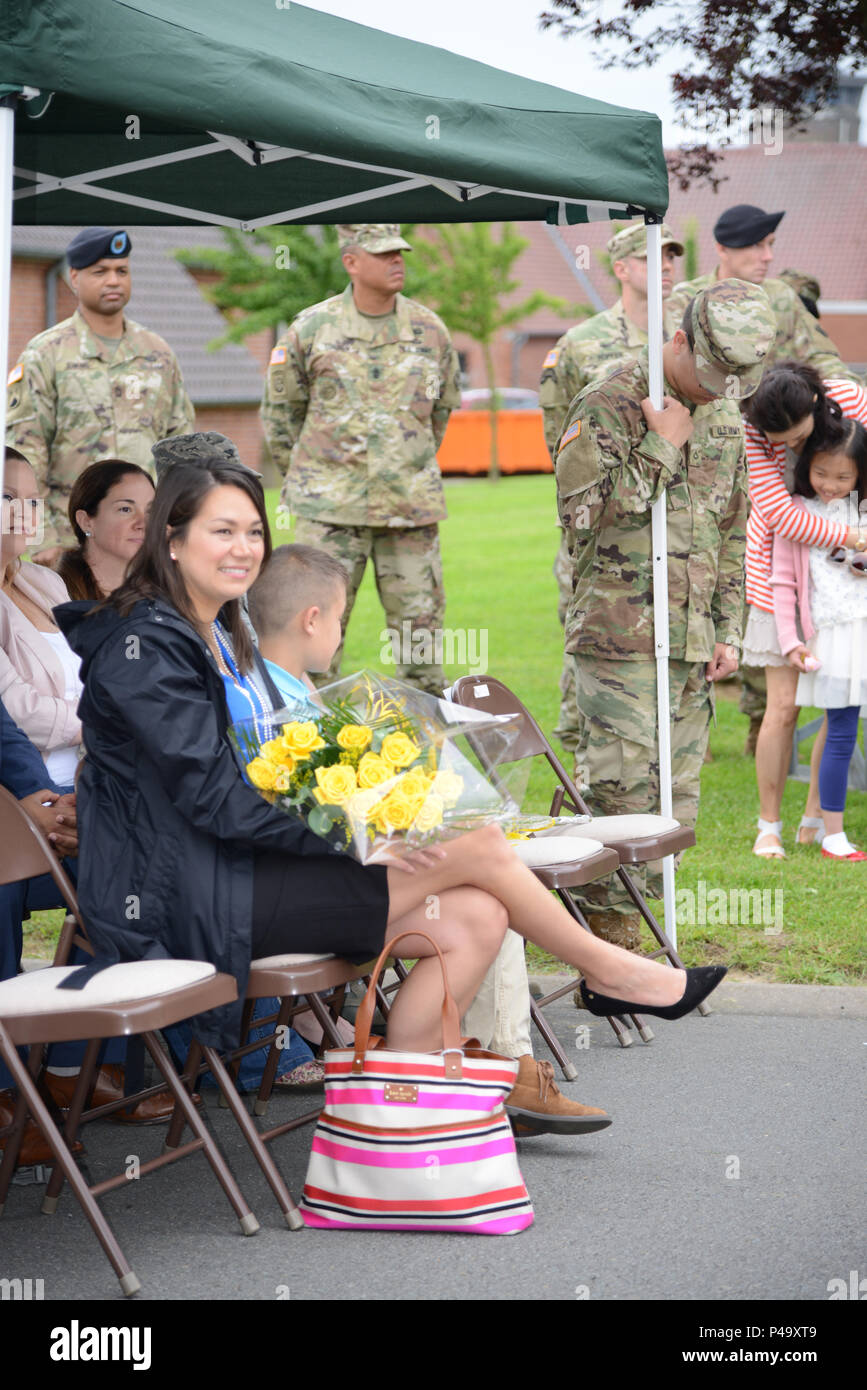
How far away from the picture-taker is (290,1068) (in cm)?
466

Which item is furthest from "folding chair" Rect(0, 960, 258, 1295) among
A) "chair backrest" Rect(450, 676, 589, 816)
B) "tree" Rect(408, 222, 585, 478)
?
"tree" Rect(408, 222, 585, 478)

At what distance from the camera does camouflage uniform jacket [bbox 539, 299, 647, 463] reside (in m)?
7.89

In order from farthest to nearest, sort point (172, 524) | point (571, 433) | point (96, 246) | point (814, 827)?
point (96, 246) < point (814, 827) < point (571, 433) < point (172, 524)

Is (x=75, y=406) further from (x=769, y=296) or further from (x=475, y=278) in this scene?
(x=475, y=278)

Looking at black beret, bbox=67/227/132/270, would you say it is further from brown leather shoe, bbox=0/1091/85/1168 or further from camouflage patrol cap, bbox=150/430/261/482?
brown leather shoe, bbox=0/1091/85/1168

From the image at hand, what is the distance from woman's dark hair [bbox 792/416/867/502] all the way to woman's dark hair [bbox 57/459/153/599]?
292 centimetres

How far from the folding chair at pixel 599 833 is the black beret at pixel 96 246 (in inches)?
123

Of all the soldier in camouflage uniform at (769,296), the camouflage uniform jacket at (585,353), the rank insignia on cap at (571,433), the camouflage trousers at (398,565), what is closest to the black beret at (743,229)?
the soldier in camouflage uniform at (769,296)

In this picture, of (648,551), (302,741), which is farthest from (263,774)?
(648,551)

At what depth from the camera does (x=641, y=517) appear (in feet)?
17.6

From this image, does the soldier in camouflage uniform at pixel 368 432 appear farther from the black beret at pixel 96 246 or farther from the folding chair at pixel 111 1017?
the folding chair at pixel 111 1017

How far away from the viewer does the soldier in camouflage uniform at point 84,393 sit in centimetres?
747

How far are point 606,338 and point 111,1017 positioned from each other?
18.0ft
